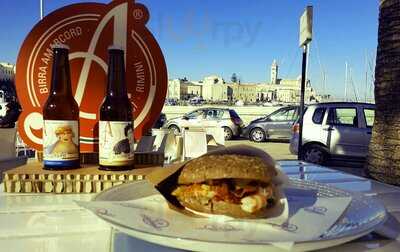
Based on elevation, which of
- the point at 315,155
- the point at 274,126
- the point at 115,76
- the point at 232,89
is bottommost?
the point at 315,155

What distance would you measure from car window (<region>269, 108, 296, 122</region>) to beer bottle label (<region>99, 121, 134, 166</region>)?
15.7m

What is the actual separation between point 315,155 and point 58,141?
9.46 m

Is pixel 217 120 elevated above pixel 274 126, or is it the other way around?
pixel 217 120

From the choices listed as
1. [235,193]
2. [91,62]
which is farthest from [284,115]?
[235,193]

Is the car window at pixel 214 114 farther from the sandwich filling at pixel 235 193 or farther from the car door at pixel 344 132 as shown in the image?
the sandwich filling at pixel 235 193

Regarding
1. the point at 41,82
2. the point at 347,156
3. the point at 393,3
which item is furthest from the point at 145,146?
the point at 347,156

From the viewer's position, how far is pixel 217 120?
18031 mm

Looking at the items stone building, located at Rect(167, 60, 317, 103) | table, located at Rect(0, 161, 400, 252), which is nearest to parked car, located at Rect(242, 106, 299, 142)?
table, located at Rect(0, 161, 400, 252)

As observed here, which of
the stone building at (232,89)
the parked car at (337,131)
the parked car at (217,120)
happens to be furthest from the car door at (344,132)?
the stone building at (232,89)

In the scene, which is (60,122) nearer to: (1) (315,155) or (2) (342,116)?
(1) (315,155)

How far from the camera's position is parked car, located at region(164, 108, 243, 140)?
17.8 m

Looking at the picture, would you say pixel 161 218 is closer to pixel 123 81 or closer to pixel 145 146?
pixel 123 81

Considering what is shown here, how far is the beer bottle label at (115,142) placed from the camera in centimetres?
136

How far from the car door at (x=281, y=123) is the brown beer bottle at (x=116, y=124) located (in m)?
15.5
